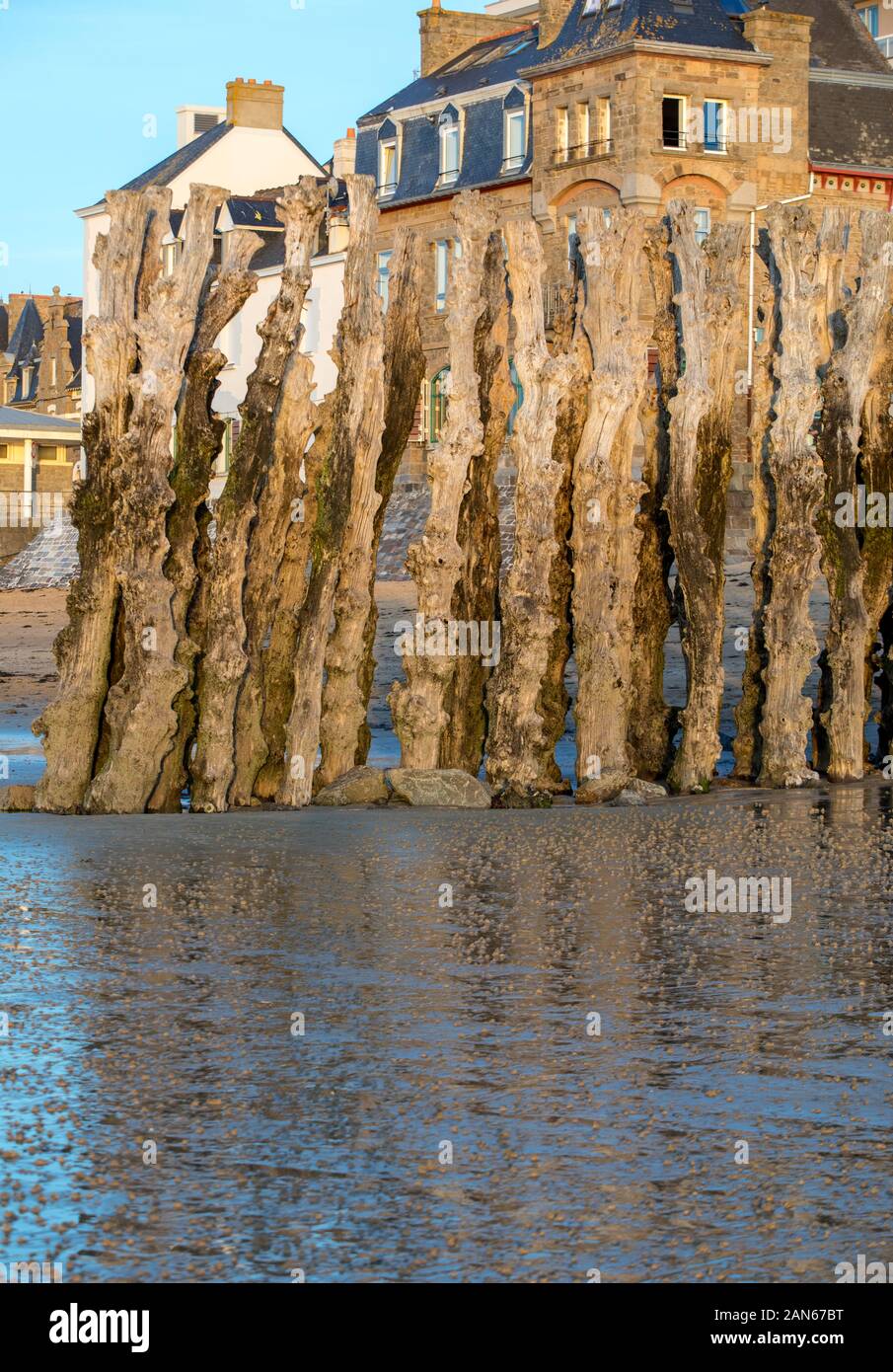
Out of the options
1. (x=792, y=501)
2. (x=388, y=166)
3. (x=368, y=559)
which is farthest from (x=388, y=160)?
(x=368, y=559)

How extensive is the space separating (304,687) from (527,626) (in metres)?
1.50

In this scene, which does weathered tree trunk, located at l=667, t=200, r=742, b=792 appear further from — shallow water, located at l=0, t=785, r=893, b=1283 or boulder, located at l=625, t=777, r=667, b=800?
shallow water, located at l=0, t=785, r=893, b=1283

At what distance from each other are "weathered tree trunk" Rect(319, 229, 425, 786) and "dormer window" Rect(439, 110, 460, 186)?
3560 centimetres

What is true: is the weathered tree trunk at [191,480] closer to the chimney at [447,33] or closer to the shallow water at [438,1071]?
the shallow water at [438,1071]

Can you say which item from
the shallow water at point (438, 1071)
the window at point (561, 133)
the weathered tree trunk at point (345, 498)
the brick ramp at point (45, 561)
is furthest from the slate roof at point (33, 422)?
the shallow water at point (438, 1071)

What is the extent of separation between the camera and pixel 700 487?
1482 centimetres

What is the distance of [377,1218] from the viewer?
5055 mm

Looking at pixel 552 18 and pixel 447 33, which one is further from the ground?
pixel 447 33

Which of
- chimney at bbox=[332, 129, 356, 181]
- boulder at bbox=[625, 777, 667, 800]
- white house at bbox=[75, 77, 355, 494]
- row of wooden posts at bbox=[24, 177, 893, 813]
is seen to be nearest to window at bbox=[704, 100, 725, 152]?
white house at bbox=[75, 77, 355, 494]

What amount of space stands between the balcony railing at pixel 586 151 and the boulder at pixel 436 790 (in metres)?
32.3

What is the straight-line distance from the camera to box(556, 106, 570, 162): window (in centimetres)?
4553

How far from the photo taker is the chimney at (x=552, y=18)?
46.6m

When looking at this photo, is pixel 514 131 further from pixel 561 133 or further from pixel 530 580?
pixel 530 580

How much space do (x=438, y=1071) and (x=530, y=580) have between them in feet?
26.2
